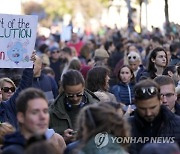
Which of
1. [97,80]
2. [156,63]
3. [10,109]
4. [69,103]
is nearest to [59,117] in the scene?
[69,103]

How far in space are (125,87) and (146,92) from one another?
6075mm

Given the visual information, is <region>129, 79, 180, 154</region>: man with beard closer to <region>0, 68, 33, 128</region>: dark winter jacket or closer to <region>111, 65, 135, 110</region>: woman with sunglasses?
<region>0, 68, 33, 128</region>: dark winter jacket

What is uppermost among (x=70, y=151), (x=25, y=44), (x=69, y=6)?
(x=69, y=6)

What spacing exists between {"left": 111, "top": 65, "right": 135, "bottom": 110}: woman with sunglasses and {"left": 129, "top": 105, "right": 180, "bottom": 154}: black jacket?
558 cm

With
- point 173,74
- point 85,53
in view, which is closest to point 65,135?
point 173,74

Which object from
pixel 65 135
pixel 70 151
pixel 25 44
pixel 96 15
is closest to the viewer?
pixel 70 151

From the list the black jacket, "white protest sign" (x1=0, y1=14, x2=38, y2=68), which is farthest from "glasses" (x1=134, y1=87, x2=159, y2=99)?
"white protest sign" (x1=0, y1=14, x2=38, y2=68)

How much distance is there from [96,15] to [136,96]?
9267 centimetres

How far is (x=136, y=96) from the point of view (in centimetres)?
739

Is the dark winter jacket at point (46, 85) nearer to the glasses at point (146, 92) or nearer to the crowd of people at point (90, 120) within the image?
the crowd of people at point (90, 120)

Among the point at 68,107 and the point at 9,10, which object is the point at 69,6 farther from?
the point at 68,107

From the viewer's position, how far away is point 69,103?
29.9ft

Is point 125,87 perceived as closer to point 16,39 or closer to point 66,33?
point 16,39

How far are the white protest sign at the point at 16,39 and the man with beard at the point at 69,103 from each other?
1.38 m
